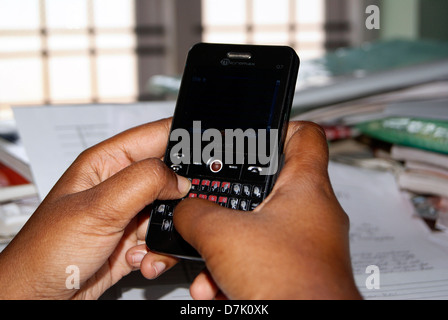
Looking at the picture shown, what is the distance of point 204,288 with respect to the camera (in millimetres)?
421

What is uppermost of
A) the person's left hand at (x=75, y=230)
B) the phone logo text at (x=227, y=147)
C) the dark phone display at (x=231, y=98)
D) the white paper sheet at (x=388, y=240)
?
the dark phone display at (x=231, y=98)

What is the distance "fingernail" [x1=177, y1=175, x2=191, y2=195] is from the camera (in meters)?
0.47

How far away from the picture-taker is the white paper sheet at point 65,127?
0.64 m

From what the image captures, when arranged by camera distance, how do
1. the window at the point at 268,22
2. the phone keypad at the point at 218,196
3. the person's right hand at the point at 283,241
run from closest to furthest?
the person's right hand at the point at 283,241 < the phone keypad at the point at 218,196 < the window at the point at 268,22

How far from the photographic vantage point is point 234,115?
1.67ft

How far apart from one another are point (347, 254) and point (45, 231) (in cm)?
23

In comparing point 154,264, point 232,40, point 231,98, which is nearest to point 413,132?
point 231,98

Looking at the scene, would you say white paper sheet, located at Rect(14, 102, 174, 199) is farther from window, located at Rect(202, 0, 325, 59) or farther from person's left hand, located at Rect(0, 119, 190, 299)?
window, located at Rect(202, 0, 325, 59)

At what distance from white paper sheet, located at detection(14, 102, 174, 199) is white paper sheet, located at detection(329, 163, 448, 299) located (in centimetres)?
28

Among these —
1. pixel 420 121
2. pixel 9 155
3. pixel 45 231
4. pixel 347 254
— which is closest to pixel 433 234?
pixel 420 121

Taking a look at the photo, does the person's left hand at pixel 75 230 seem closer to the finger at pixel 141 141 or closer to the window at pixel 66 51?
the finger at pixel 141 141

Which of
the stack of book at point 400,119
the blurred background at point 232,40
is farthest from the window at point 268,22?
the stack of book at point 400,119

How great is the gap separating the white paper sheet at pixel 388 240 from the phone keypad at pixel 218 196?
128mm
